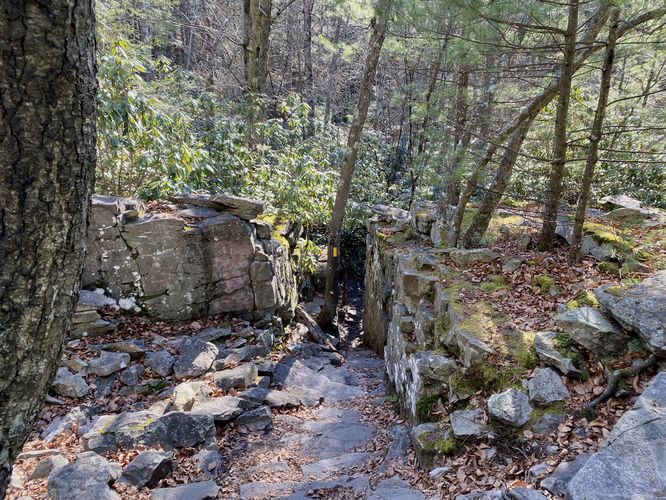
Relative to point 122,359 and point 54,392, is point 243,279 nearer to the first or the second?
point 122,359

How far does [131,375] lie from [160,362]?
0.39 meters

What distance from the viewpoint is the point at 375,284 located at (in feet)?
35.1

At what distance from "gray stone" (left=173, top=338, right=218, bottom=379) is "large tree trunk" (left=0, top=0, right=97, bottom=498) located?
4283 mm

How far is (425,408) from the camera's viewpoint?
436 cm

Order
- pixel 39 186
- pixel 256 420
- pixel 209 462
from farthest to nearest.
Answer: pixel 256 420, pixel 209 462, pixel 39 186

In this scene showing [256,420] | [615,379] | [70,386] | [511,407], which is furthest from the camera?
[256,420]

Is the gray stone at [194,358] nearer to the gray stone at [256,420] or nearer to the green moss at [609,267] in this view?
the gray stone at [256,420]

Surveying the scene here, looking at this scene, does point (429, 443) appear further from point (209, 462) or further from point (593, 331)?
point (209, 462)

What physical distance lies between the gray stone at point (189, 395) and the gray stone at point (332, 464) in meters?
1.58

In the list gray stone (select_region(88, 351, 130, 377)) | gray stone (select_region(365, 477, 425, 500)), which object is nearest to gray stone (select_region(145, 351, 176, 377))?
gray stone (select_region(88, 351, 130, 377))

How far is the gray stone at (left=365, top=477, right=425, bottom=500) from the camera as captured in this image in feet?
10.7

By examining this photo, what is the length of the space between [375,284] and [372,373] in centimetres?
259

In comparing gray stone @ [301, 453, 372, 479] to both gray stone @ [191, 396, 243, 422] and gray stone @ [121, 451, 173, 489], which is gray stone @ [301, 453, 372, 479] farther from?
gray stone @ [121, 451, 173, 489]

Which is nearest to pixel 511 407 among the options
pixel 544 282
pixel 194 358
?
pixel 544 282
